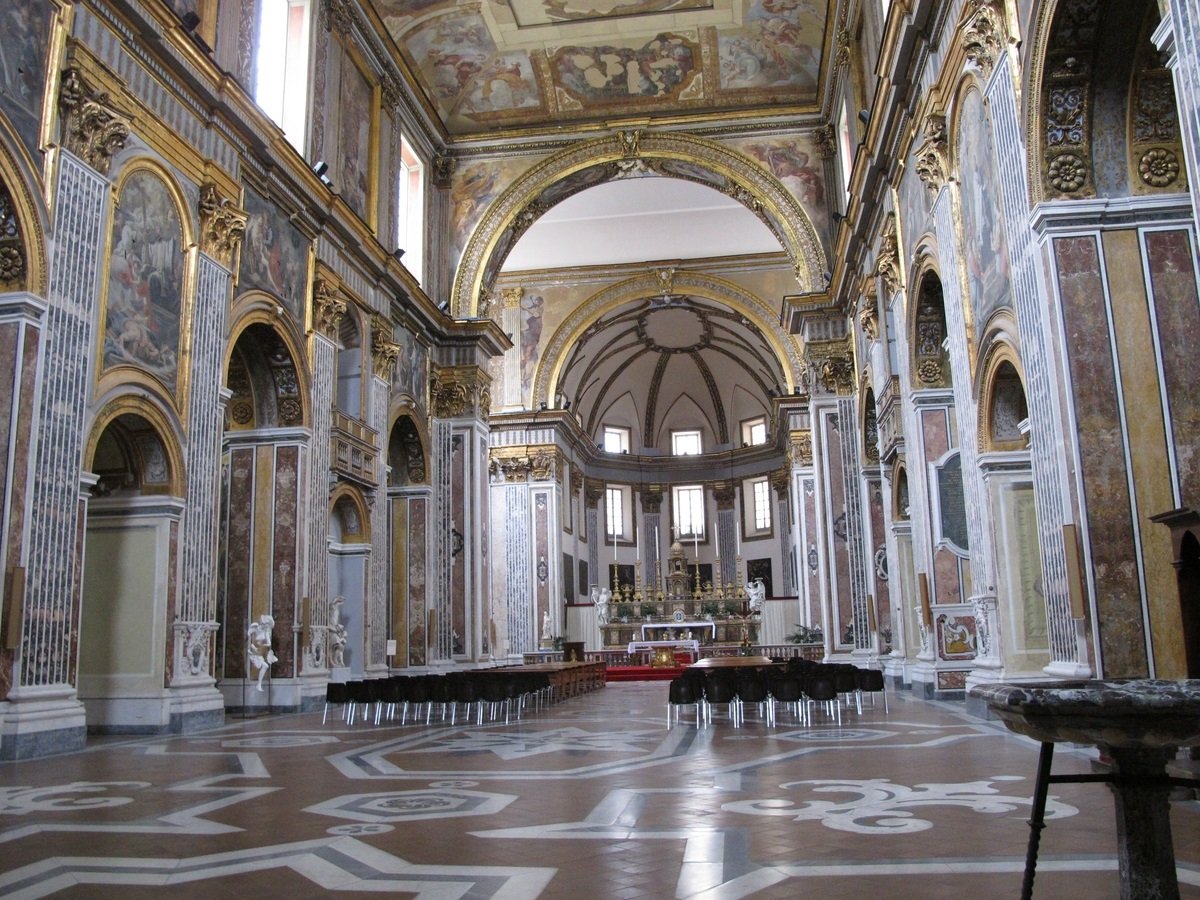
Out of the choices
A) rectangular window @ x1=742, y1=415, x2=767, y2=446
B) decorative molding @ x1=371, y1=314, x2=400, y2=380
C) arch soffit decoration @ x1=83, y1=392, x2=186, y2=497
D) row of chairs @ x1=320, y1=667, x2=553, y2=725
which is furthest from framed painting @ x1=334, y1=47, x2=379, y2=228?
rectangular window @ x1=742, y1=415, x2=767, y2=446

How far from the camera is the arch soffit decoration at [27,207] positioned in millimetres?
10047

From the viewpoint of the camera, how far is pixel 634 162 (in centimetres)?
2495

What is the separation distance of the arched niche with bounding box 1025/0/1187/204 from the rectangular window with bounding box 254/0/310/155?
11943 mm

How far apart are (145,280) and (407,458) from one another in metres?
11.1

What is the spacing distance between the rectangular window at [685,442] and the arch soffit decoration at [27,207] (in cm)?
3614

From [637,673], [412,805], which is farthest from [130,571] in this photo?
[637,673]

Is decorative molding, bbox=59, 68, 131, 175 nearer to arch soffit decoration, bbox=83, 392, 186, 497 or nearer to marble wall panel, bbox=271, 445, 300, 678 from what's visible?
arch soffit decoration, bbox=83, 392, 186, 497

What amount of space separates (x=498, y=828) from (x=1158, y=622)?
5.53m

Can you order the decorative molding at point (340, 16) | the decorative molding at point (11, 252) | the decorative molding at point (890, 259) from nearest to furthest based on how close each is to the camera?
the decorative molding at point (11, 252)
the decorative molding at point (890, 259)
the decorative molding at point (340, 16)

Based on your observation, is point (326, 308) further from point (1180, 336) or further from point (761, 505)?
point (761, 505)

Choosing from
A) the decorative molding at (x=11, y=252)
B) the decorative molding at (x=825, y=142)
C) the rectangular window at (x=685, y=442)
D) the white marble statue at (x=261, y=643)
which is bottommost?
the white marble statue at (x=261, y=643)

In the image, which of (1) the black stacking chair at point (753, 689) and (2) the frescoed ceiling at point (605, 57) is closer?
(1) the black stacking chair at point (753, 689)

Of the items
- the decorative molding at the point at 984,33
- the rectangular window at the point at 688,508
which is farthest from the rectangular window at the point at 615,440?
the decorative molding at the point at 984,33

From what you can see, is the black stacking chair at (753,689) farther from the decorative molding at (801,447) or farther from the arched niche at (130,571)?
the decorative molding at (801,447)
